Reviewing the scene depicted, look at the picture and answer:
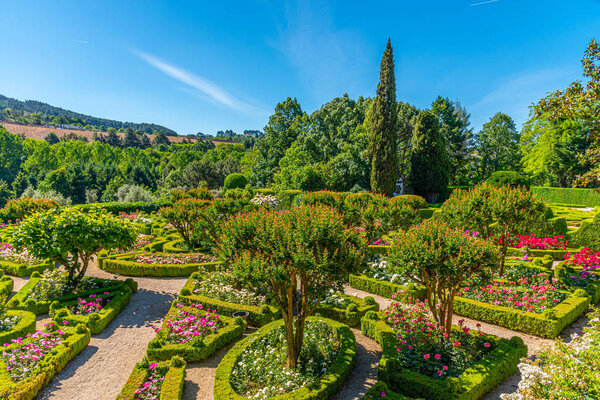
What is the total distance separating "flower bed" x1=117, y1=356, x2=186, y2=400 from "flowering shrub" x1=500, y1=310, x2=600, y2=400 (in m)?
5.66

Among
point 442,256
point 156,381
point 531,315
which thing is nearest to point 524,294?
point 531,315

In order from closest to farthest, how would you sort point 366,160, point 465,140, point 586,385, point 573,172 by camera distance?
point 586,385
point 366,160
point 573,172
point 465,140

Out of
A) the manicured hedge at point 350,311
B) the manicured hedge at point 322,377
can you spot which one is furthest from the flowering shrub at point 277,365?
the manicured hedge at point 350,311

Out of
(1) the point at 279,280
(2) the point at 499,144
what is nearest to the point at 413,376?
(1) the point at 279,280

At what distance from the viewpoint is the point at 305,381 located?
249 inches

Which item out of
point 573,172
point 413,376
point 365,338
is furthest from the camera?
point 573,172

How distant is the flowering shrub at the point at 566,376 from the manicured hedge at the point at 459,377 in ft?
2.98

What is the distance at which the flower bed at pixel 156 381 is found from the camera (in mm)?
5906

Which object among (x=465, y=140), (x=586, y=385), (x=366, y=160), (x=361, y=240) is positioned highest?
(x=465, y=140)

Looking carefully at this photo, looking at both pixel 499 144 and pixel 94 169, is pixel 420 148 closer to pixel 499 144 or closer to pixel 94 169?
pixel 499 144

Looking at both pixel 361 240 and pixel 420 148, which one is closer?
pixel 361 240

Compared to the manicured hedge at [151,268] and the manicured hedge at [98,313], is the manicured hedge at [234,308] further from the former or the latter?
the manicured hedge at [151,268]

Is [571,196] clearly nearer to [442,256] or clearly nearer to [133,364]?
[442,256]

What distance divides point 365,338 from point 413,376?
7.98 ft
